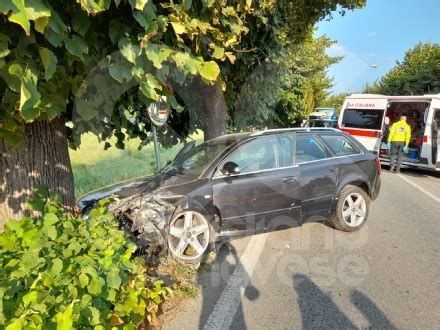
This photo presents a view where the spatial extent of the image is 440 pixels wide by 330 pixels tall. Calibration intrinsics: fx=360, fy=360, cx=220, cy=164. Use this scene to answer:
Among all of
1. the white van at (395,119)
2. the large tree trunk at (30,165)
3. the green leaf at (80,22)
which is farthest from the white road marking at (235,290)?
the white van at (395,119)

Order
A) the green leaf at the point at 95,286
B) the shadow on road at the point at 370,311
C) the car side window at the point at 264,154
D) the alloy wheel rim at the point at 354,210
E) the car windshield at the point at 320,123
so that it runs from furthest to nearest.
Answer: the car windshield at the point at 320,123
the alloy wheel rim at the point at 354,210
the car side window at the point at 264,154
the shadow on road at the point at 370,311
the green leaf at the point at 95,286

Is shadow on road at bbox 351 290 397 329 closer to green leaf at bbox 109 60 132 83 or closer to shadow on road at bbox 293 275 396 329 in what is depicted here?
shadow on road at bbox 293 275 396 329

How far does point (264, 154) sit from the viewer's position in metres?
4.95

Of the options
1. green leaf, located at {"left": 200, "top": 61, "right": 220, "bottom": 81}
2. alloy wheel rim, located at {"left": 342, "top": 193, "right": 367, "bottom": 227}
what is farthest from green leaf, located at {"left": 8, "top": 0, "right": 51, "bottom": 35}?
alloy wheel rim, located at {"left": 342, "top": 193, "right": 367, "bottom": 227}

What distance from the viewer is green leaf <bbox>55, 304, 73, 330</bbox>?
6.15 ft

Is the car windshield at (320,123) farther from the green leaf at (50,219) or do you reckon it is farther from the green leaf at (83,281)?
the green leaf at (83,281)

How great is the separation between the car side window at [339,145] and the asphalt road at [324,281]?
47.0 inches

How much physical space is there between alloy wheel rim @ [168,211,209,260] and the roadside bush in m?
1.31

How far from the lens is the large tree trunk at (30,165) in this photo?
10.6ft

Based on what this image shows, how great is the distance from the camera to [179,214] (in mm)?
4199

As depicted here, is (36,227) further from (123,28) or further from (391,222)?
(391,222)

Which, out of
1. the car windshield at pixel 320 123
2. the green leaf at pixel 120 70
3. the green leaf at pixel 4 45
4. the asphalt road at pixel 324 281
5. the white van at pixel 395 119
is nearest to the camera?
the green leaf at pixel 4 45

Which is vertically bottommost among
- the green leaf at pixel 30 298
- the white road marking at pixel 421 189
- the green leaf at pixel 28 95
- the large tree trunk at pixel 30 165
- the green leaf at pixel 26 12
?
the white road marking at pixel 421 189

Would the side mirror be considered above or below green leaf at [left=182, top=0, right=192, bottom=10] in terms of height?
below
